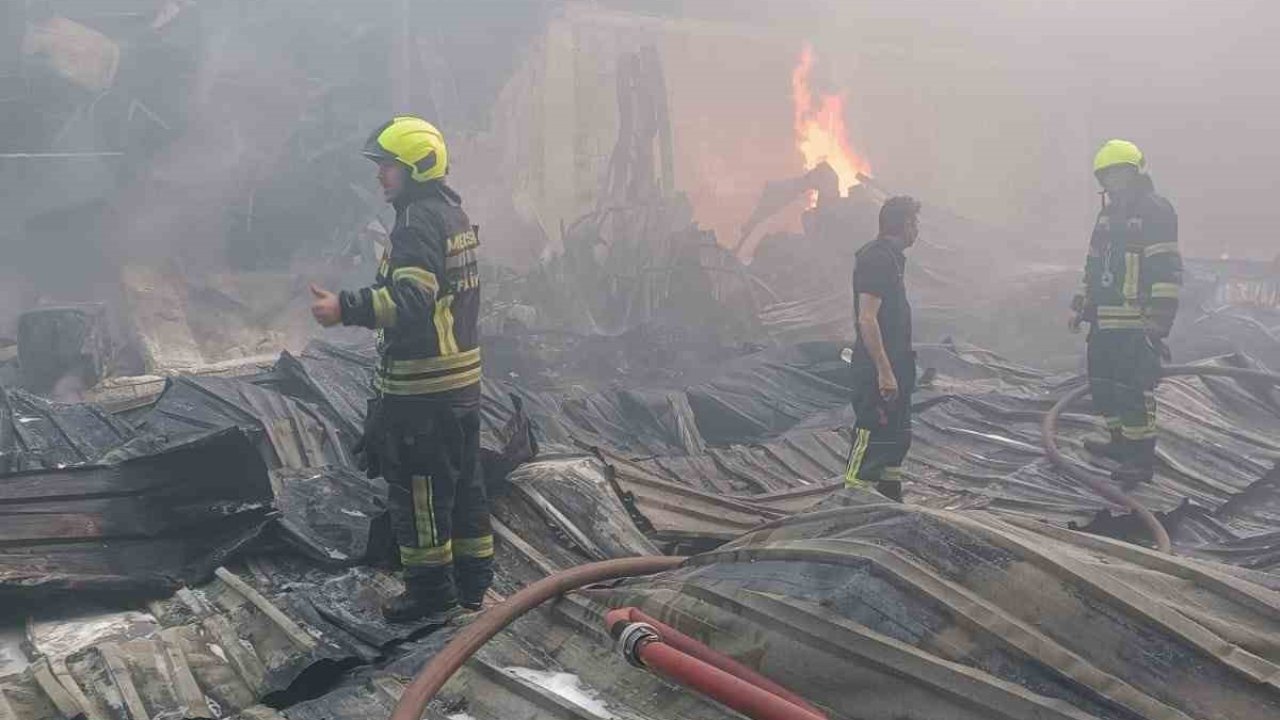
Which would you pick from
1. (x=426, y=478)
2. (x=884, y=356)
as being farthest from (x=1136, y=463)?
(x=426, y=478)

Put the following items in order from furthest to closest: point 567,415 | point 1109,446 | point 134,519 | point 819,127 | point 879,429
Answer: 1. point 819,127
2. point 567,415
3. point 1109,446
4. point 879,429
5. point 134,519

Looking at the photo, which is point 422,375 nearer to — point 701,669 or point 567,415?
point 701,669

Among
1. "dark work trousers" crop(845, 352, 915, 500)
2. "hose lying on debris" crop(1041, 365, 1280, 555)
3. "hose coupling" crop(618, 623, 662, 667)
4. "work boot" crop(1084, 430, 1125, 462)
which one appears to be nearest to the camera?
"hose coupling" crop(618, 623, 662, 667)

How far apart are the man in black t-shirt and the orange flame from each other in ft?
57.0

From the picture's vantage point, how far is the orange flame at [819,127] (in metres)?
23.6

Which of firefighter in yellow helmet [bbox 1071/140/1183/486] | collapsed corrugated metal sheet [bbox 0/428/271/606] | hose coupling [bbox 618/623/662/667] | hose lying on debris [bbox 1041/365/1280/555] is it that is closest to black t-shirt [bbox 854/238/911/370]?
hose lying on debris [bbox 1041/365/1280/555]

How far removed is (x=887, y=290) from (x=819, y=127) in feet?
63.2

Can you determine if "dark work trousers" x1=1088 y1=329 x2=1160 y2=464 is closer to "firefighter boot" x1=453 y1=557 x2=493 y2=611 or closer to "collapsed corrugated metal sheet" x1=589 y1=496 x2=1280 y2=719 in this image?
"collapsed corrugated metal sheet" x1=589 y1=496 x2=1280 y2=719

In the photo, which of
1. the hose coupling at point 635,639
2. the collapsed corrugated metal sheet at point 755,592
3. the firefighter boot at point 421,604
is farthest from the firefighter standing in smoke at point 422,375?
the hose coupling at point 635,639

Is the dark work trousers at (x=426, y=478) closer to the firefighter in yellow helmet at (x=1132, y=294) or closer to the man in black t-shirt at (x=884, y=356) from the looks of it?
the man in black t-shirt at (x=884, y=356)

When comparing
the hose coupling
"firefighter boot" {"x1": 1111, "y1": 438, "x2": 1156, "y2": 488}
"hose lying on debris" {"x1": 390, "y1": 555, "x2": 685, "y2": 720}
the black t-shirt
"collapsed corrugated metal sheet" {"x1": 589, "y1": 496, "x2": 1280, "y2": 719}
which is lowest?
"firefighter boot" {"x1": 1111, "y1": 438, "x2": 1156, "y2": 488}

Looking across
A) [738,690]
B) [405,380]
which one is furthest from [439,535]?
[738,690]

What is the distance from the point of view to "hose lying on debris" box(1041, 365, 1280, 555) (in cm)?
554

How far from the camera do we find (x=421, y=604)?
407cm
